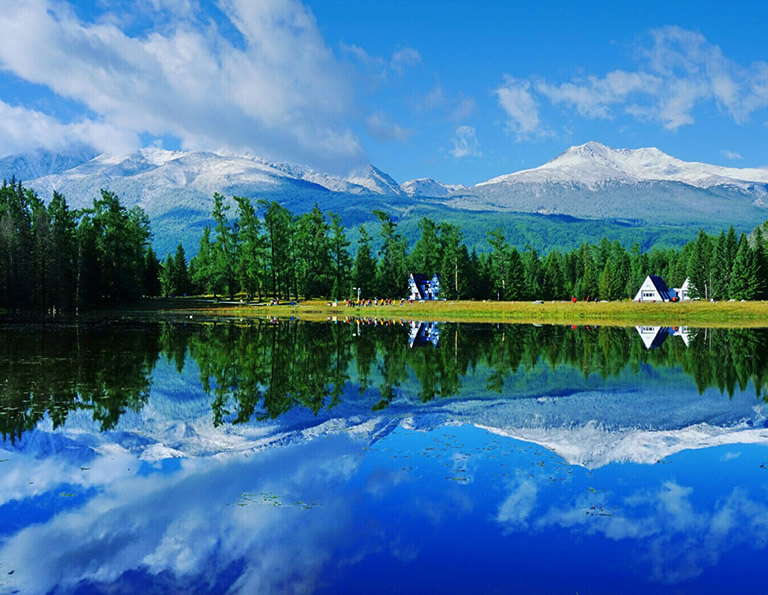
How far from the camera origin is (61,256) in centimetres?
8044

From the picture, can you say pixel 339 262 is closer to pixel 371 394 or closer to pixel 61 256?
pixel 61 256

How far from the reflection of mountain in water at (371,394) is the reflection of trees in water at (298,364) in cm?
10

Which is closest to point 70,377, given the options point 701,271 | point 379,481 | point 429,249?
point 379,481

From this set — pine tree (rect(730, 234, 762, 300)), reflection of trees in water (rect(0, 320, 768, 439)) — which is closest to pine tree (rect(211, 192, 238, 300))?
reflection of trees in water (rect(0, 320, 768, 439))

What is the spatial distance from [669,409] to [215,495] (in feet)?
50.8

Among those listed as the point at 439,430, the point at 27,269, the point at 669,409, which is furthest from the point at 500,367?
the point at 27,269

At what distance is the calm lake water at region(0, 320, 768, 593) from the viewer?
9.45 metres

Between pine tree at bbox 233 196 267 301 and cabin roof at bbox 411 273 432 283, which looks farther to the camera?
cabin roof at bbox 411 273 432 283

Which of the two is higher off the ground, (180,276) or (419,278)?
(180,276)

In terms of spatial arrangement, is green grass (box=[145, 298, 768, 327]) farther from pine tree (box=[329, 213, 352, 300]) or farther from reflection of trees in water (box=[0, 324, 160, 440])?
reflection of trees in water (box=[0, 324, 160, 440])

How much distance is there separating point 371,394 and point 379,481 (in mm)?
9771

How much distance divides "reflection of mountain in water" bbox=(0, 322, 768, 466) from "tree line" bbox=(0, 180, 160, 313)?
4317cm

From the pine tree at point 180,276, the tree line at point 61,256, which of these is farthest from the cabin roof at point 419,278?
the tree line at point 61,256

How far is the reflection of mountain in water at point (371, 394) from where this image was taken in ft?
56.1
